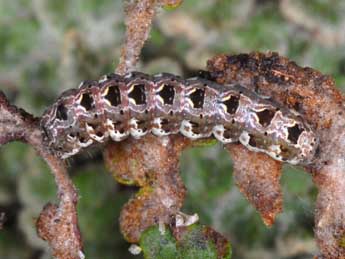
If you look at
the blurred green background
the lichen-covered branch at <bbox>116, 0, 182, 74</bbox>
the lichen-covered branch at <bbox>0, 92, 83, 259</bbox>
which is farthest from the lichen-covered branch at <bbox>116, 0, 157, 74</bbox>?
the blurred green background

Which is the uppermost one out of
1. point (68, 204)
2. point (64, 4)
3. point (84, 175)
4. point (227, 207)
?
point (64, 4)

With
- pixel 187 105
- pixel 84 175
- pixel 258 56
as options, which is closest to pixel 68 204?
pixel 187 105

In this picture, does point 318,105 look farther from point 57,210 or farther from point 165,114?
point 57,210

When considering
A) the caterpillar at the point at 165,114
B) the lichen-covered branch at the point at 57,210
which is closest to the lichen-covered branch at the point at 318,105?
the caterpillar at the point at 165,114

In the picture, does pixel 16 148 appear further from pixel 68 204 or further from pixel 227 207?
pixel 68 204

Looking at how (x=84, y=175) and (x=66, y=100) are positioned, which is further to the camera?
(x=84, y=175)

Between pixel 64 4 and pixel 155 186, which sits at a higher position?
pixel 64 4
